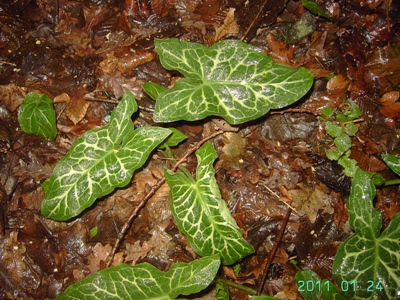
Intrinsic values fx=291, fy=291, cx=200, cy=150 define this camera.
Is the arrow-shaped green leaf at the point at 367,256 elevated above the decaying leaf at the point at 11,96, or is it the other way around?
the decaying leaf at the point at 11,96

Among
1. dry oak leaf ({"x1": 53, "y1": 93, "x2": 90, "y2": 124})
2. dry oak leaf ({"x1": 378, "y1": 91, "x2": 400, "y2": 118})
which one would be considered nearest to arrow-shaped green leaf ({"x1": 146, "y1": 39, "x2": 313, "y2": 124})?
dry oak leaf ({"x1": 53, "y1": 93, "x2": 90, "y2": 124})

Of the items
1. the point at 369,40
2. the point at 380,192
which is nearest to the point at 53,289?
the point at 380,192

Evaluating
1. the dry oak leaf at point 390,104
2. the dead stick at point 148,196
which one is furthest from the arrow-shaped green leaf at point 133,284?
the dry oak leaf at point 390,104

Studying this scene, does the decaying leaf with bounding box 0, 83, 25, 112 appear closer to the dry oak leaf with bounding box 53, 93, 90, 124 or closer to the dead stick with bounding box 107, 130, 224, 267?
the dry oak leaf with bounding box 53, 93, 90, 124

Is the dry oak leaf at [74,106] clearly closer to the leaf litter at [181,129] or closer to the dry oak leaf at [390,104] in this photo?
the leaf litter at [181,129]

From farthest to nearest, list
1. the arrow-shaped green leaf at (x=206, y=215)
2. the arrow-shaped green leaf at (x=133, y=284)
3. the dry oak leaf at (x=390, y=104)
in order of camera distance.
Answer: the dry oak leaf at (x=390, y=104)
the arrow-shaped green leaf at (x=206, y=215)
the arrow-shaped green leaf at (x=133, y=284)

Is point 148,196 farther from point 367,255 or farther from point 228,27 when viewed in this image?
point 228,27

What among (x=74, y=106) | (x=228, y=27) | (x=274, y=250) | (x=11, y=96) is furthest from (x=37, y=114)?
(x=274, y=250)
